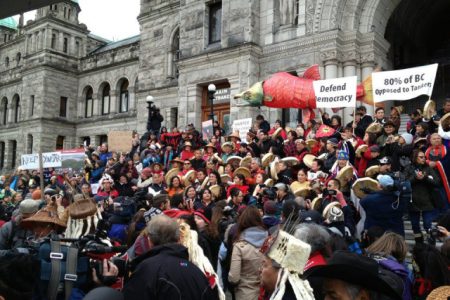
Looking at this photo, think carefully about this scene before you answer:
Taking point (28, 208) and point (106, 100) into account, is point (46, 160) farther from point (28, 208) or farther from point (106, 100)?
point (106, 100)

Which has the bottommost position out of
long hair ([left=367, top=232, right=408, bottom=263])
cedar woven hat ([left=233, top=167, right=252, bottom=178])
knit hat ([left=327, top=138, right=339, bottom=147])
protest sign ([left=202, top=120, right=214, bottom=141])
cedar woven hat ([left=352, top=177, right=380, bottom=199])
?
long hair ([left=367, top=232, right=408, bottom=263])

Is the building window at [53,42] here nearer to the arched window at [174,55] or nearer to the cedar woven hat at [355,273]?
the arched window at [174,55]

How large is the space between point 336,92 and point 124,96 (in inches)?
1104

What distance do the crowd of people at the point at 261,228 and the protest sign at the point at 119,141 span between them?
3.82 meters

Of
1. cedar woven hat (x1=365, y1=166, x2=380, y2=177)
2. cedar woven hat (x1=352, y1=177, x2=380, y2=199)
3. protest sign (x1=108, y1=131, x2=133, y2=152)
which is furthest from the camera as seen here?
protest sign (x1=108, y1=131, x2=133, y2=152)

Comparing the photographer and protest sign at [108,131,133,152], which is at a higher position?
protest sign at [108,131,133,152]

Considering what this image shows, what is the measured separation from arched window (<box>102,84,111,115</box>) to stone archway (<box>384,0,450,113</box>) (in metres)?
24.9

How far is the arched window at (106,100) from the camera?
1496 inches

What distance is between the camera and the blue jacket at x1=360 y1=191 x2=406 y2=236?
21.0 feet

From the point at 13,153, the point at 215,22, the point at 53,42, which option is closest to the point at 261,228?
the point at 215,22

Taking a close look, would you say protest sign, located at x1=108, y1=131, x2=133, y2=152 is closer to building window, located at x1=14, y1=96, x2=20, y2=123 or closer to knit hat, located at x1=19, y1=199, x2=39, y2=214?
knit hat, located at x1=19, y1=199, x2=39, y2=214

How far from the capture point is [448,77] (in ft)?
65.8

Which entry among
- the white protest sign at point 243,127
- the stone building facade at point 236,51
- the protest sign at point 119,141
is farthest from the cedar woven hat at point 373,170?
the protest sign at point 119,141

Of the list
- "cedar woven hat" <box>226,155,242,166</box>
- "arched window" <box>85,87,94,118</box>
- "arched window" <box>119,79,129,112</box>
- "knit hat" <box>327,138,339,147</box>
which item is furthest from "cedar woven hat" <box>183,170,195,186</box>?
"arched window" <box>85,87,94,118</box>
